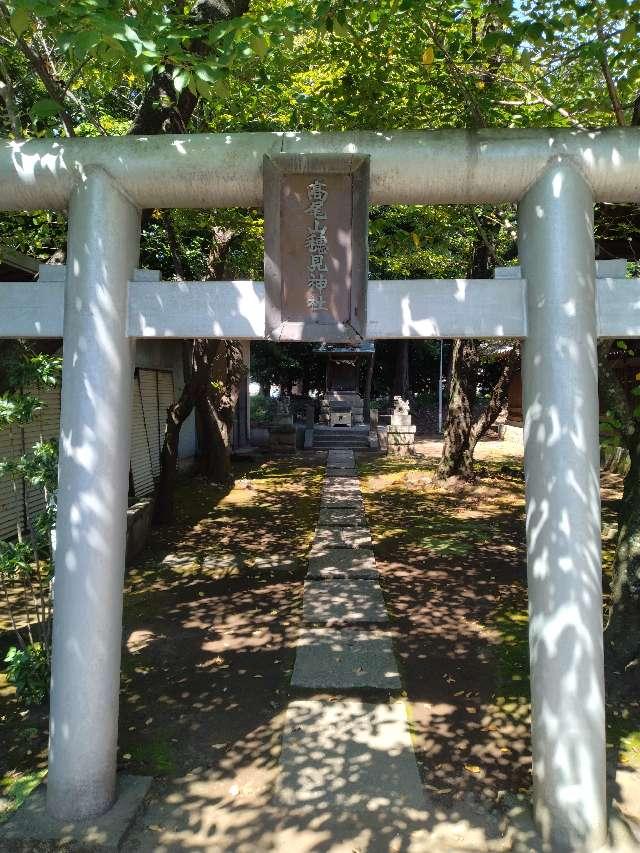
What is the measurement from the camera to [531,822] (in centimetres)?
340

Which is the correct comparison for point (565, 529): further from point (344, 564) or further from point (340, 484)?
point (340, 484)

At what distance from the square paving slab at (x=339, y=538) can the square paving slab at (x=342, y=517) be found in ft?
0.90

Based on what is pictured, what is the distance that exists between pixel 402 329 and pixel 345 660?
3.29 metres

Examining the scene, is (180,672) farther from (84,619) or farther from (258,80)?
(258,80)

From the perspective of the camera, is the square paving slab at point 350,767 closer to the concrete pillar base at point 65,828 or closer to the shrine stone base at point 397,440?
the concrete pillar base at point 65,828

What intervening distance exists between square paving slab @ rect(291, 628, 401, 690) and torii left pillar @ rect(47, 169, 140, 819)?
200 centimetres

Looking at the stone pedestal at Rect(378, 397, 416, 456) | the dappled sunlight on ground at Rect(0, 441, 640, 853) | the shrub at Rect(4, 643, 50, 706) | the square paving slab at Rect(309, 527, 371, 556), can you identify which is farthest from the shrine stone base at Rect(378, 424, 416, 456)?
the shrub at Rect(4, 643, 50, 706)

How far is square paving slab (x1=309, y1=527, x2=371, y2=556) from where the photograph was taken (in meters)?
9.45

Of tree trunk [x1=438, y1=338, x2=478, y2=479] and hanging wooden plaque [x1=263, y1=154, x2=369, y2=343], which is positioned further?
tree trunk [x1=438, y1=338, x2=478, y2=479]

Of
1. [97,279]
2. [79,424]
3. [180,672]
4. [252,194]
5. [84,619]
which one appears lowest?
[180,672]

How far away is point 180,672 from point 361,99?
6.33m

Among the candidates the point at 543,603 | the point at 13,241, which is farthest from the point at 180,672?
the point at 13,241

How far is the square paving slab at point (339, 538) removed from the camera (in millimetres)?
9445

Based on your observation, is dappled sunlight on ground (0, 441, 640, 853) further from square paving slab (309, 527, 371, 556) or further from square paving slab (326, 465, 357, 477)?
square paving slab (326, 465, 357, 477)
